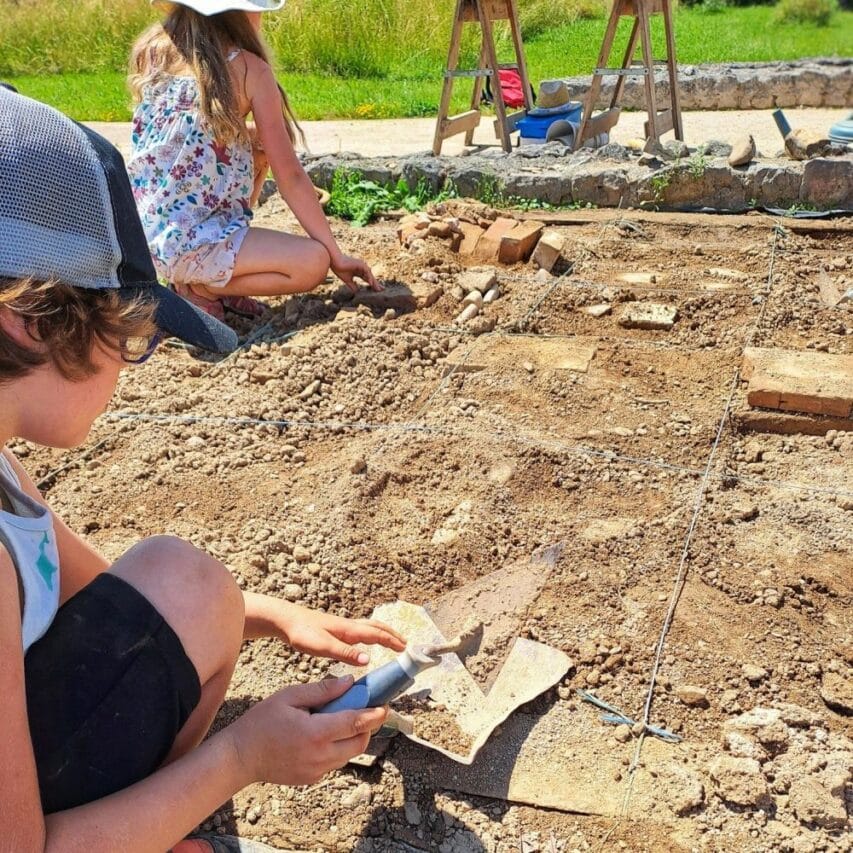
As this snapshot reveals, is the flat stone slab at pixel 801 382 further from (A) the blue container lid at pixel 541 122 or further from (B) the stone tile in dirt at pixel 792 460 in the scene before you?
(A) the blue container lid at pixel 541 122

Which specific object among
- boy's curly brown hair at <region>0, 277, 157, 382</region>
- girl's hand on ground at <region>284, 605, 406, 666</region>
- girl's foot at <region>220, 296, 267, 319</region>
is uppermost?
boy's curly brown hair at <region>0, 277, 157, 382</region>

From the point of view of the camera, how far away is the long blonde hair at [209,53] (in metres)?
3.73

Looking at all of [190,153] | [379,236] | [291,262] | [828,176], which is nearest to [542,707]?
[291,262]

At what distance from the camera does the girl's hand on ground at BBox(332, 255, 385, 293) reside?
408 centimetres

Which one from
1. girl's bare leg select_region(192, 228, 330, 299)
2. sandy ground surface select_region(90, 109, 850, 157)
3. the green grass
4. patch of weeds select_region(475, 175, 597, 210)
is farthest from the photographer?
the green grass

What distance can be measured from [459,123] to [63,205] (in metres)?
6.26

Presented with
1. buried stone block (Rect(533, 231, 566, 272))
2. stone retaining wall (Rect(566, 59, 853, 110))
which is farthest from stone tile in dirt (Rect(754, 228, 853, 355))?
stone retaining wall (Rect(566, 59, 853, 110))

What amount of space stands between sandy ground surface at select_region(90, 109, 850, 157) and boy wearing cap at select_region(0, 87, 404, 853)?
634cm

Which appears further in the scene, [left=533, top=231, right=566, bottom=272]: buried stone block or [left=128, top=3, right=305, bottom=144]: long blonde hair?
[left=533, top=231, right=566, bottom=272]: buried stone block

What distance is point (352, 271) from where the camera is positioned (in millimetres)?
4094

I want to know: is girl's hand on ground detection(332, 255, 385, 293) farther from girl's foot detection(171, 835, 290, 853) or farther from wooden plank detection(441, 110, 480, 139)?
wooden plank detection(441, 110, 480, 139)

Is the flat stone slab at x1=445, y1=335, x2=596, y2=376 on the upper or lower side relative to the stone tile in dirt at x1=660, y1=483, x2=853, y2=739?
upper

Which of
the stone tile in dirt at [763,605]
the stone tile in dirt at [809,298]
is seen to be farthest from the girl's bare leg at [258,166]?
the stone tile in dirt at [763,605]

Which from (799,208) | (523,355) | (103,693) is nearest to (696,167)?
(799,208)
